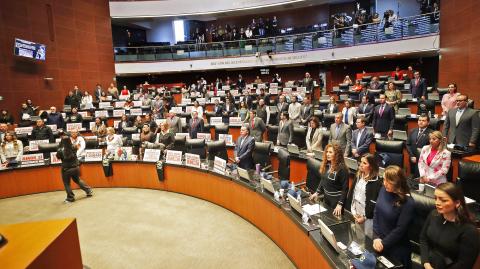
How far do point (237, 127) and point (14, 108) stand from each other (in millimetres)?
8884

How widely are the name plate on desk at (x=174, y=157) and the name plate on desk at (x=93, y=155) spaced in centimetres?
184

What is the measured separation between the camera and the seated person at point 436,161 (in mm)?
3920

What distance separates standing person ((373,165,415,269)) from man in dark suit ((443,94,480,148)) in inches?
125

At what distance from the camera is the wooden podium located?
7.81ft

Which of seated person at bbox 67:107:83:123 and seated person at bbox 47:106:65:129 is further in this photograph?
seated person at bbox 67:107:83:123

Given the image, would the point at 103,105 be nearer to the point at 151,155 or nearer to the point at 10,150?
the point at 10,150

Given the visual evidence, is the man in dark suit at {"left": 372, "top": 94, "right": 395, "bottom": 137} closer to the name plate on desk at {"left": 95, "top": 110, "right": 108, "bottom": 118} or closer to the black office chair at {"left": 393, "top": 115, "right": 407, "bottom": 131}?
the black office chair at {"left": 393, "top": 115, "right": 407, "bottom": 131}

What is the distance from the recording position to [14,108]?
12.2m

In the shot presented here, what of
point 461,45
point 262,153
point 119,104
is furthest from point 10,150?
point 461,45

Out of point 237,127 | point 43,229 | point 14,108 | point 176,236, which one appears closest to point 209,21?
point 14,108

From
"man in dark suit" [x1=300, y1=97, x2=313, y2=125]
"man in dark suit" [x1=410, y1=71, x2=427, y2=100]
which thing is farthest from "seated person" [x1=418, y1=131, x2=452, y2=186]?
"man in dark suit" [x1=410, y1=71, x2=427, y2=100]

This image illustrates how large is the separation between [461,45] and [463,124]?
6.17 metres

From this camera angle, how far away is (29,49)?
1267 cm

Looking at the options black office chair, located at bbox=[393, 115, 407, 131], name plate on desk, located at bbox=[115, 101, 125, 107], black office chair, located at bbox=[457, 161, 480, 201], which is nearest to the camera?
black office chair, located at bbox=[457, 161, 480, 201]
